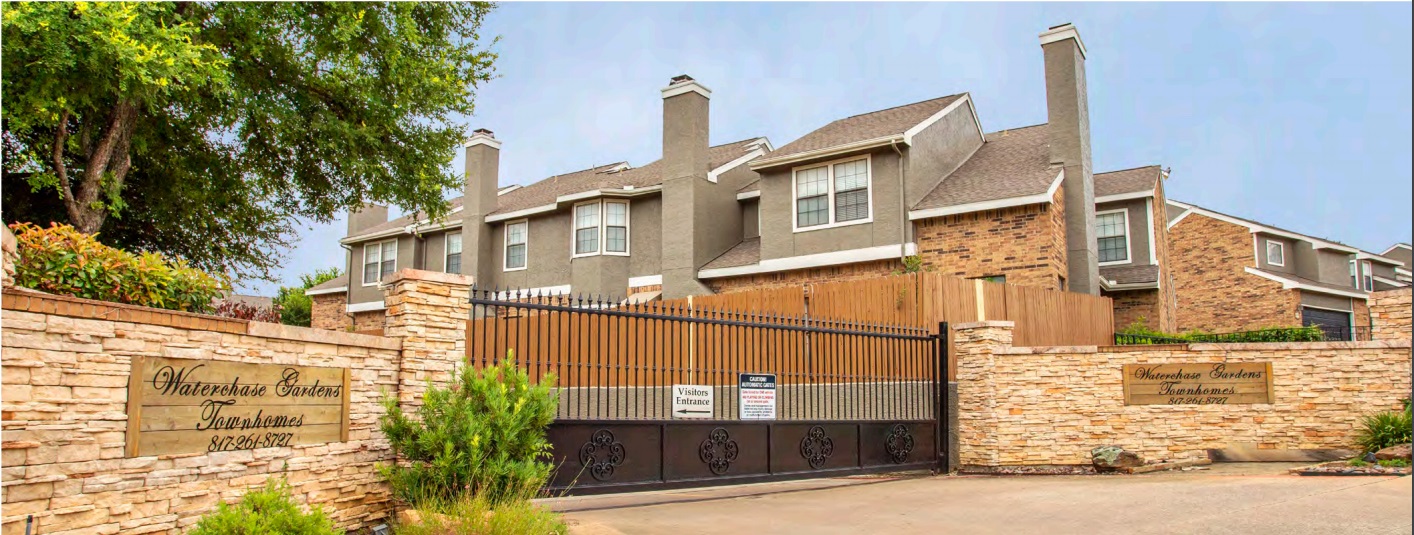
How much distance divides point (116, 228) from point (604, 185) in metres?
12.4

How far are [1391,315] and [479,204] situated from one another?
915 inches

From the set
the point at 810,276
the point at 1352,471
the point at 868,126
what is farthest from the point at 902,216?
the point at 1352,471

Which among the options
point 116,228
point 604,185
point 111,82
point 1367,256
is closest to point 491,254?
point 604,185

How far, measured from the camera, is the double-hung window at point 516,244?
28.2m

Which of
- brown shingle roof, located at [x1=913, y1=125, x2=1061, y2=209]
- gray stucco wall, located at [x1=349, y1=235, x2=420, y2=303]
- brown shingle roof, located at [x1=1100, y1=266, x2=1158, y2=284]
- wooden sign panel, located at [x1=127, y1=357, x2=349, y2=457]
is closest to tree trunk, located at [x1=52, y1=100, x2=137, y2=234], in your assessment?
wooden sign panel, located at [x1=127, y1=357, x2=349, y2=457]

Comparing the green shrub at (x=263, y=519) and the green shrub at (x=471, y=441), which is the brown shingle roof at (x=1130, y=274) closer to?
the green shrub at (x=471, y=441)

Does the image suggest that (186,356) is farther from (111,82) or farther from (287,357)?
(111,82)

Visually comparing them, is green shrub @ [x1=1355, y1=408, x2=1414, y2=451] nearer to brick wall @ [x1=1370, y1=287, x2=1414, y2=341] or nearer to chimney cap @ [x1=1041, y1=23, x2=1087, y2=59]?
brick wall @ [x1=1370, y1=287, x2=1414, y2=341]

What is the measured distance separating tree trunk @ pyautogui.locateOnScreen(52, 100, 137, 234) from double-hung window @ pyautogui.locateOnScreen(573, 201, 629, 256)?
1277 cm

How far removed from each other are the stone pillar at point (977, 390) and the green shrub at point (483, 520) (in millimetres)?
7596

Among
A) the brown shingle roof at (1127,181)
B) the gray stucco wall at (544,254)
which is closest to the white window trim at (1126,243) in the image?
the brown shingle roof at (1127,181)

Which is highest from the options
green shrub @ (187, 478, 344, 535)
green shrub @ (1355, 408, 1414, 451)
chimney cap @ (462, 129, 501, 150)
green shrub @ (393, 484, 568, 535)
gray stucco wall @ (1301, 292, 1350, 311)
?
chimney cap @ (462, 129, 501, 150)

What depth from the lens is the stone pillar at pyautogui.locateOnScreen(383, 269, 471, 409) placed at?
8211 millimetres

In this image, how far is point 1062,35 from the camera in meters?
20.7
